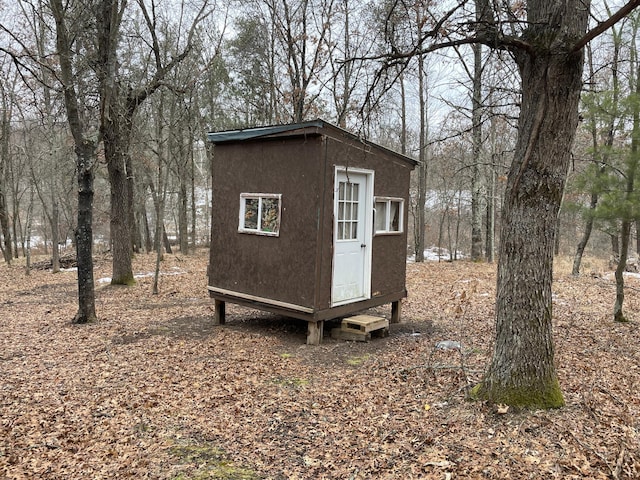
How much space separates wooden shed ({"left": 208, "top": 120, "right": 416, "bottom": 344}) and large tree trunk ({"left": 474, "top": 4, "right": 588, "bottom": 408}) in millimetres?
2697

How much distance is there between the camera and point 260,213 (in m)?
6.79

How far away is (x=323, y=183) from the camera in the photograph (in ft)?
20.1

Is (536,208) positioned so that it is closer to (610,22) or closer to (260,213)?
(610,22)

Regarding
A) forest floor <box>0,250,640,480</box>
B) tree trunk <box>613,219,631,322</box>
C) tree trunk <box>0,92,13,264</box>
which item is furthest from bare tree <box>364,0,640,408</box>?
tree trunk <box>0,92,13,264</box>

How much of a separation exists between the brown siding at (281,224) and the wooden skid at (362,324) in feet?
2.78

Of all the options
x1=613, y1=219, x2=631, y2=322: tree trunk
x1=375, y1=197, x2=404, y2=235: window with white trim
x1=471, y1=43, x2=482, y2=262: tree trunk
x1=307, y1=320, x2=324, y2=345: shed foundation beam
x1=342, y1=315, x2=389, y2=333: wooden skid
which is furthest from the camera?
x1=471, y1=43, x2=482, y2=262: tree trunk

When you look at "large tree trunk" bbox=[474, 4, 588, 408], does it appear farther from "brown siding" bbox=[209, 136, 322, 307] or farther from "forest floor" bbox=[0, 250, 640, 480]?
"brown siding" bbox=[209, 136, 322, 307]

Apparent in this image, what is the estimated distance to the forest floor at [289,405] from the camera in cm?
321

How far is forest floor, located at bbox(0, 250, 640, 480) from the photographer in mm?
3205

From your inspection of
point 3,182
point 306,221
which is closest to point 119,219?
point 306,221

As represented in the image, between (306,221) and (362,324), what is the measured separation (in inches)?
68.6

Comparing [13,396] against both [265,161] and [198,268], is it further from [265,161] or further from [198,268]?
[198,268]

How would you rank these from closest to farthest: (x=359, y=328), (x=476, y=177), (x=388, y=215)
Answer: (x=359, y=328)
(x=388, y=215)
(x=476, y=177)

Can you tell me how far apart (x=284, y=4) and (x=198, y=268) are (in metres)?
8.69
